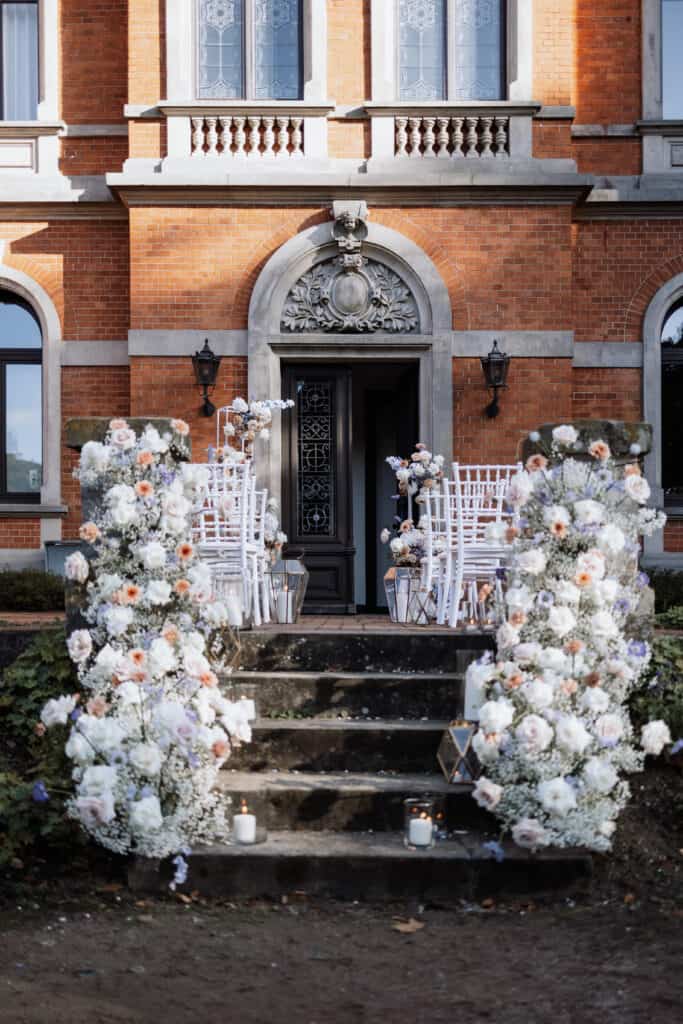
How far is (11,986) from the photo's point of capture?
378 centimetres

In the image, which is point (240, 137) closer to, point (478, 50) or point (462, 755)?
point (478, 50)

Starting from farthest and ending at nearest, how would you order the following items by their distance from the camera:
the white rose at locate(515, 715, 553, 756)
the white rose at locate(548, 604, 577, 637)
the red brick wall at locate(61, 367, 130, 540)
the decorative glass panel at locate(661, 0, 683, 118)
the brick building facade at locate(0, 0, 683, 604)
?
1. the decorative glass panel at locate(661, 0, 683, 118)
2. the red brick wall at locate(61, 367, 130, 540)
3. the brick building facade at locate(0, 0, 683, 604)
4. the white rose at locate(548, 604, 577, 637)
5. the white rose at locate(515, 715, 553, 756)

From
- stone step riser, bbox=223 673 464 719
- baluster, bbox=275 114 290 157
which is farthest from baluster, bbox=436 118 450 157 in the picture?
stone step riser, bbox=223 673 464 719

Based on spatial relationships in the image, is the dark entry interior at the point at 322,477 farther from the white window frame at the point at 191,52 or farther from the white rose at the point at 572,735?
the white rose at the point at 572,735

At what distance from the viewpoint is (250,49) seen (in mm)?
10891

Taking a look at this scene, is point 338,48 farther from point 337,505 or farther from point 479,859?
point 479,859

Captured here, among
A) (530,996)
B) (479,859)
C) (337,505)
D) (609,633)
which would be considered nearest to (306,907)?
(479,859)

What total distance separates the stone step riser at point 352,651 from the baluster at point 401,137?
230 inches

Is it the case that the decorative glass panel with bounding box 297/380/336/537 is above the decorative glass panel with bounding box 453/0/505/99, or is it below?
below

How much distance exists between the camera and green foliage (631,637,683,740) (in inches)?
220

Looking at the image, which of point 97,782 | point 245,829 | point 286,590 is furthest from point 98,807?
point 286,590

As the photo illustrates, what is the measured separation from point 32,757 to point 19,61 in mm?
8392

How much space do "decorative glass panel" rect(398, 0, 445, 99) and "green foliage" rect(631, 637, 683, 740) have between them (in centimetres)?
667

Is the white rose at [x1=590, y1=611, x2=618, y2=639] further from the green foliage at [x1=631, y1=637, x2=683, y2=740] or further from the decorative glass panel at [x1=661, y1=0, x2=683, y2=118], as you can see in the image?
the decorative glass panel at [x1=661, y1=0, x2=683, y2=118]
